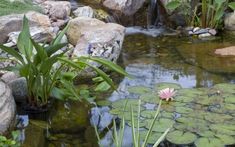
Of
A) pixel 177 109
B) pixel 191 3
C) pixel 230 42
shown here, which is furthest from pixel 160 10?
pixel 177 109

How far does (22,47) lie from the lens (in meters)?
3.51

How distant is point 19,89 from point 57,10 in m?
2.83

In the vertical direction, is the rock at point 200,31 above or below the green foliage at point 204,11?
below

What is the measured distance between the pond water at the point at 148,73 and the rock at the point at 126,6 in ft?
3.31

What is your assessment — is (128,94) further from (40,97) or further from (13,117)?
(13,117)

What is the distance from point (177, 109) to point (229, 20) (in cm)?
343

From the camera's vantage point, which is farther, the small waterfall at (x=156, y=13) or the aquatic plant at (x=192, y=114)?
the small waterfall at (x=156, y=13)

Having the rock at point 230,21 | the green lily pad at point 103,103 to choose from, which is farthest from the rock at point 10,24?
the rock at point 230,21

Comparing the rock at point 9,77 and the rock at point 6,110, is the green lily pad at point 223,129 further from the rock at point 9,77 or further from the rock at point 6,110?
the rock at point 9,77

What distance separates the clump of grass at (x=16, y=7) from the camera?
5489mm

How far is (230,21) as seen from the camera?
21.6 ft

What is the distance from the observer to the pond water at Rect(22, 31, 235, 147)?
3263 millimetres

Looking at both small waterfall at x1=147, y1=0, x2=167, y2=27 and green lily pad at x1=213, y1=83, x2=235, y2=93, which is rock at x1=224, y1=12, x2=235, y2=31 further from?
green lily pad at x1=213, y1=83, x2=235, y2=93

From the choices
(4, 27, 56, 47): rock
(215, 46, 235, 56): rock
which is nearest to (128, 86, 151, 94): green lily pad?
(4, 27, 56, 47): rock
